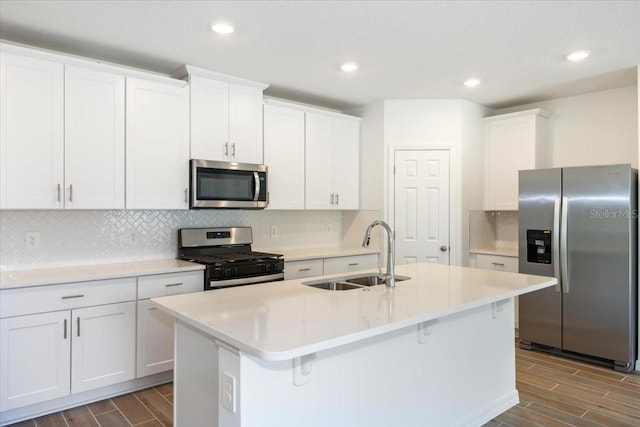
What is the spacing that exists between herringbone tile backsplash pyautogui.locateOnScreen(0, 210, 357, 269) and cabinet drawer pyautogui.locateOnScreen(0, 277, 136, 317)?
55cm

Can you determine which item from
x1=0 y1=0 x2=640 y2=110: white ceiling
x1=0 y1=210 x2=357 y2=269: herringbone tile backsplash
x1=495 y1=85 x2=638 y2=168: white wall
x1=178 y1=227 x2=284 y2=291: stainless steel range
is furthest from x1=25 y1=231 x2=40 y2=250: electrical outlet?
x1=495 y1=85 x2=638 y2=168: white wall

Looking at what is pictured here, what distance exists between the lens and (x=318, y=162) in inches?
179

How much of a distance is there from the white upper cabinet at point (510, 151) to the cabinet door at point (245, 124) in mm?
2564

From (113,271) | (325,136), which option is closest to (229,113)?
(325,136)

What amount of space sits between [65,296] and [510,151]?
4275mm

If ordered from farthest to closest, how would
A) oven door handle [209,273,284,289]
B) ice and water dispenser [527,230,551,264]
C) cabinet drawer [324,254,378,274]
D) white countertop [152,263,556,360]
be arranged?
cabinet drawer [324,254,378,274]
ice and water dispenser [527,230,551,264]
oven door handle [209,273,284,289]
white countertop [152,263,556,360]

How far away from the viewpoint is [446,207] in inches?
181

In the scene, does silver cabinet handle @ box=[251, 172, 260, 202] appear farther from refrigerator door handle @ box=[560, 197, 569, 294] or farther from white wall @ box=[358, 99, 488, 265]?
refrigerator door handle @ box=[560, 197, 569, 294]

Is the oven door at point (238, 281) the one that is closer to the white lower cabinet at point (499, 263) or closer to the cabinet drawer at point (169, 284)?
the cabinet drawer at point (169, 284)

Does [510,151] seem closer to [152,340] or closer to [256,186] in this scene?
[256,186]

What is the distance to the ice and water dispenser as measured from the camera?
392 cm

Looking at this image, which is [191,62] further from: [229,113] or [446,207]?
[446,207]

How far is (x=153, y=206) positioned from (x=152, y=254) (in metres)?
0.52

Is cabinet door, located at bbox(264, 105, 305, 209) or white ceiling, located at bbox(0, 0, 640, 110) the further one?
cabinet door, located at bbox(264, 105, 305, 209)
